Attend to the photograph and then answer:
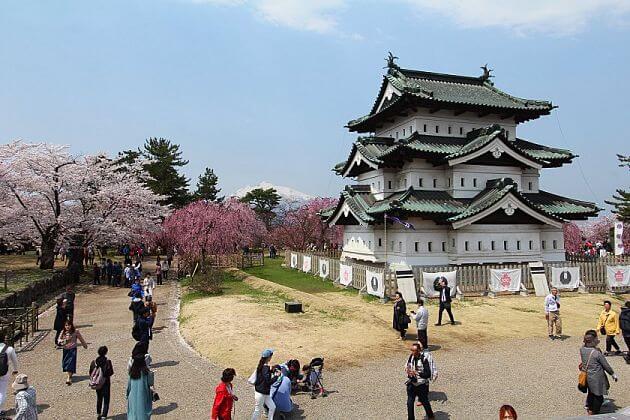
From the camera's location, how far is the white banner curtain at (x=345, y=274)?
24953mm

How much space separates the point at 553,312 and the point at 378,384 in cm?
816

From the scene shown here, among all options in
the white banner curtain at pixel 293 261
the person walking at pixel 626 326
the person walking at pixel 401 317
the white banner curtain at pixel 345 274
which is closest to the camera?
the person walking at pixel 626 326

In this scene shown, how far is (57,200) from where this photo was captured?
30.8 metres

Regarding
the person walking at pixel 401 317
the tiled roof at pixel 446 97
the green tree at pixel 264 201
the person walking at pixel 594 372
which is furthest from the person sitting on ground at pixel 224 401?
the green tree at pixel 264 201

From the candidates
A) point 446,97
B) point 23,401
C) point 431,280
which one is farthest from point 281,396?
point 446,97

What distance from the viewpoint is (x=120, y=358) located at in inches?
513

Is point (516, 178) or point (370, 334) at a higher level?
point (516, 178)

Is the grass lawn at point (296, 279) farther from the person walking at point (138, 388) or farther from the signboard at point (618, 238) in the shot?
the signboard at point (618, 238)

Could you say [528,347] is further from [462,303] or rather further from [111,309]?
[111,309]

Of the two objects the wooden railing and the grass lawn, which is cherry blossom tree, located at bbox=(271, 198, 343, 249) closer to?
the grass lawn

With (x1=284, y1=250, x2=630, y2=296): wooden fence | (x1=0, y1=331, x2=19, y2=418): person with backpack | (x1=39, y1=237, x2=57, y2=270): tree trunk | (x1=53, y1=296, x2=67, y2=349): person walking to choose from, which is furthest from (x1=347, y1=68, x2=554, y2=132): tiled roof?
(x1=39, y1=237, x2=57, y2=270): tree trunk

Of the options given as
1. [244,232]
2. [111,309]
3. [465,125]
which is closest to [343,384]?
[111,309]

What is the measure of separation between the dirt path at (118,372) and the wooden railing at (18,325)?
2.28ft

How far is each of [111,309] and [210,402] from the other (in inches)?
548
